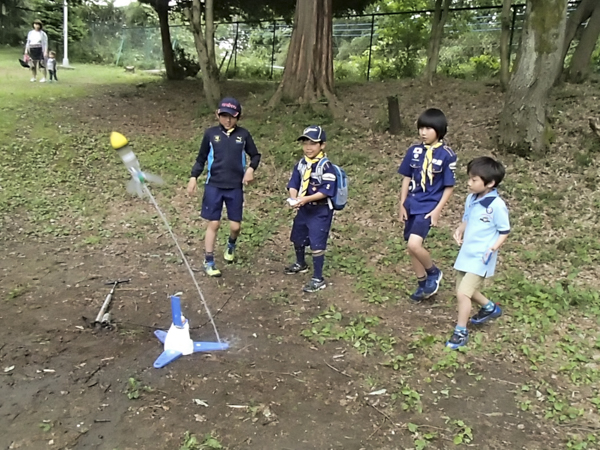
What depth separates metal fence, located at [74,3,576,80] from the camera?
48.0 feet

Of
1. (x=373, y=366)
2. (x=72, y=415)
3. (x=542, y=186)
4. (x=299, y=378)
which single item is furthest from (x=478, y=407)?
(x=542, y=186)

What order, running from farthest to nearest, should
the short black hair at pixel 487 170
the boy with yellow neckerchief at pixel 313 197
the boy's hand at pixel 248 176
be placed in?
the boy's hand at pixel 248 176 → the boy with yellow neckerchief at pixel 313 197 → the short black hair at pixel 487 170

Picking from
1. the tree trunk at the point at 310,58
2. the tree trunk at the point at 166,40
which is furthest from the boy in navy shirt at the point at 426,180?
the tree trunk at the point at 166,40

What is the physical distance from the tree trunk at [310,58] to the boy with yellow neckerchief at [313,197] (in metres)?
5.25

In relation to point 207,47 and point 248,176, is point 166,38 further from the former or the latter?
point 248,176

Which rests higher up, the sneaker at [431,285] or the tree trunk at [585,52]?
the tree trunk at [585,52]

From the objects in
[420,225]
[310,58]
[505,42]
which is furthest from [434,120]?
[505,42]

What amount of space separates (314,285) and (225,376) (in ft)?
5.43

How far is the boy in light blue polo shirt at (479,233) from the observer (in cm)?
380

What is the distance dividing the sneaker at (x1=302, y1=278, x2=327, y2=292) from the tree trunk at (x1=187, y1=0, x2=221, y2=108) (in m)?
6.51

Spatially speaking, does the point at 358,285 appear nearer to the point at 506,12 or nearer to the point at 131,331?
the point at 131,331

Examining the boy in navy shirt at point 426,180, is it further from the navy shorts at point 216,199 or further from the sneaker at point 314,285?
the navy shorts at point 216,199

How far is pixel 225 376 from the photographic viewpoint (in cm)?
368

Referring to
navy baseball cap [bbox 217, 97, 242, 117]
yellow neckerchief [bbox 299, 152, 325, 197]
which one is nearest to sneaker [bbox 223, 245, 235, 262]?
yellow neckerchief [bbox 299, 152, 325, 197]
